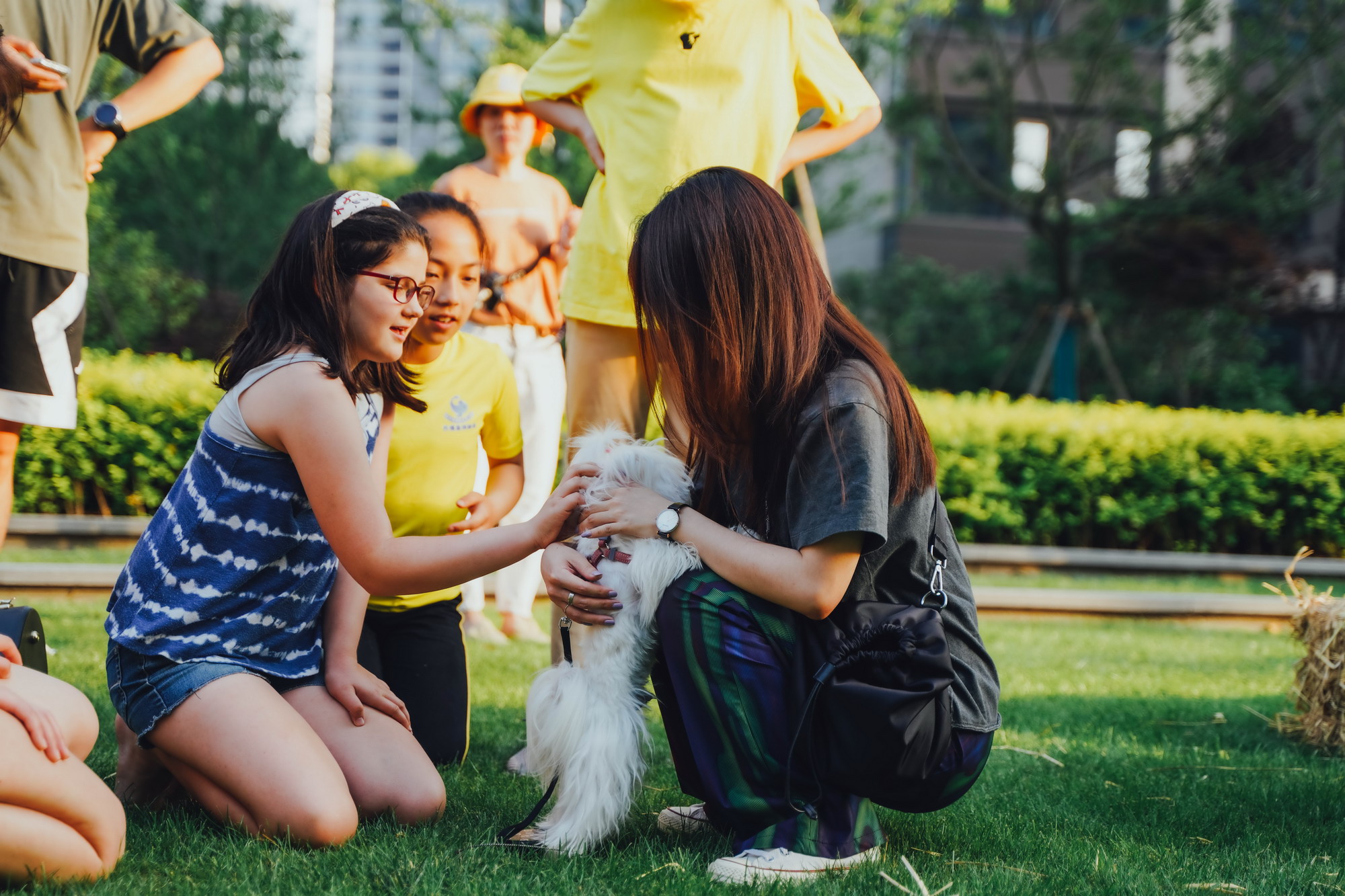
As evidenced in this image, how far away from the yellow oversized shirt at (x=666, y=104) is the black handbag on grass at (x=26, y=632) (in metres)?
1.41

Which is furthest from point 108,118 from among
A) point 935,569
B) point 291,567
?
point 935,569

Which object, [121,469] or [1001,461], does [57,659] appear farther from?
[1001,461]

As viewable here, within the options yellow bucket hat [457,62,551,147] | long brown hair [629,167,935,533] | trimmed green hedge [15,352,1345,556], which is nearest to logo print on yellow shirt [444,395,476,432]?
long brown hair [629,167,935,533]

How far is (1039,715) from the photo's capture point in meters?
3.46

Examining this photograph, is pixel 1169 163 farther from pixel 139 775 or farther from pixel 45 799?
pixel 45 799

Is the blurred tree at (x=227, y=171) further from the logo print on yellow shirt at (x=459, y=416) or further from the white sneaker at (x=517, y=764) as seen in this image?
the white sneaker at (x=517, y=764)

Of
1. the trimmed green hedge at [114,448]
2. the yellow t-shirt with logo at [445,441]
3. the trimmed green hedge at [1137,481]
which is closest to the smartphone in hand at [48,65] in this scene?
the yellow t-shirt with logo at [445,441]

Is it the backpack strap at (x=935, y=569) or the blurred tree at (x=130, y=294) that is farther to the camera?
the blurred tree at (x=130, y=294)

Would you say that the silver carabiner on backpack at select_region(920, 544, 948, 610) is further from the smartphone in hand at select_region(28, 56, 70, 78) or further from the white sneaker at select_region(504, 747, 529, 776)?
the smartphone in hand at select_region(28, 56, 70, 78)

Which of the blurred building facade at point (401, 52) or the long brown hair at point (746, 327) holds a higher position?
the blurred building facade at point (401, 52)

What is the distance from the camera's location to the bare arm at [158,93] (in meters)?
3.13

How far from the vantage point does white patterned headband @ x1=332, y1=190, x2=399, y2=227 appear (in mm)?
2248

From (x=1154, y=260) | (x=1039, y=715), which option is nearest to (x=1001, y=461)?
(x=1039, y=715)

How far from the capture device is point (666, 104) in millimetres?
2850
